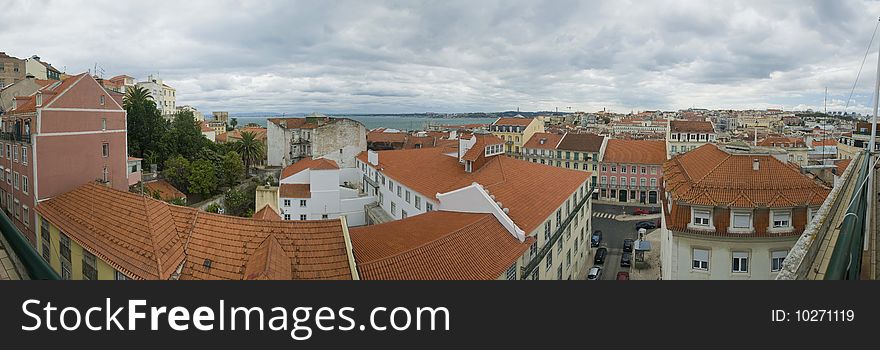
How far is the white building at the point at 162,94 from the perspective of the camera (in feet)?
177

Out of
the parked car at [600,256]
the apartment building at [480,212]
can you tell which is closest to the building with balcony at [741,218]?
the apartment building at [480,212]

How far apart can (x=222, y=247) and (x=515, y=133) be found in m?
42.8

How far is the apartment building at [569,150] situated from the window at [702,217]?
2670 centimetres

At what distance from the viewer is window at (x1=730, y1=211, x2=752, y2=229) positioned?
40.3 ft

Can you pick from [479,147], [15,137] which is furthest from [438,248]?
[15,137]

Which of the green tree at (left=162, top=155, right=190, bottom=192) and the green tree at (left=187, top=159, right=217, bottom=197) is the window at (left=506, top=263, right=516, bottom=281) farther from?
the green tree at (left=162, top=155, right=190, bottom=192)

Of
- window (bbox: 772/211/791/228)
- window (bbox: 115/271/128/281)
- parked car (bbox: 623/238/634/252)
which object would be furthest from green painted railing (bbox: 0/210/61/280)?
parked car (bbox: 623/238/634/252)

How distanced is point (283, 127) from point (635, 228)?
2394 cm

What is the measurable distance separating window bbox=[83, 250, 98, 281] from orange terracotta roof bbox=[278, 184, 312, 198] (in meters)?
13.6

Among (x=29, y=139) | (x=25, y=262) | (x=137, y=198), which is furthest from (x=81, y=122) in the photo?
(x=25, y=262)

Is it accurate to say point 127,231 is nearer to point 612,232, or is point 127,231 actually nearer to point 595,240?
point 595,240

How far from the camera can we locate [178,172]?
24.2 meters

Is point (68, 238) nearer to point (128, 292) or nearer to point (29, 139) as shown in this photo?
point (29, 139)

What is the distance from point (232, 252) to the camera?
7570 mm
